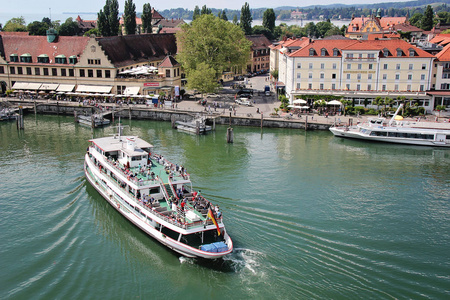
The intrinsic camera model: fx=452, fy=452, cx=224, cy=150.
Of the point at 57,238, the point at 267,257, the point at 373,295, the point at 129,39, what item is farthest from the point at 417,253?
the point at 129,39

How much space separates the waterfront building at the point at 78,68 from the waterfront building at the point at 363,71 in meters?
27.9

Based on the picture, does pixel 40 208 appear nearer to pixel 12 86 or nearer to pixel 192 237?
pixel 192 237

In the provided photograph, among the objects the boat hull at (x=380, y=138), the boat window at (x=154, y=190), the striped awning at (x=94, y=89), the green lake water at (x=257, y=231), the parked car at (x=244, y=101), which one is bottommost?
the green lake water at (x=257, y=231)

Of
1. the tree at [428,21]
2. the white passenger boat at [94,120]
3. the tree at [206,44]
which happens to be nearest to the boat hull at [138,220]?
the white passenger boat at [94,120]

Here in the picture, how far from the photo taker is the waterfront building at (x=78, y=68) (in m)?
91.1

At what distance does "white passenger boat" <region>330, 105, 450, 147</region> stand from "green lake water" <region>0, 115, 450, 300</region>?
6539mm

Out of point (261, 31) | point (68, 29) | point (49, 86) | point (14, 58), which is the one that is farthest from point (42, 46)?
point (261, 31)

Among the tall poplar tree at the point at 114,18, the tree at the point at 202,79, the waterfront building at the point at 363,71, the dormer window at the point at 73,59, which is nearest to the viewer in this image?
the waterfront building at the point at 363,71

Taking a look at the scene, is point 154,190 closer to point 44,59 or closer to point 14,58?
point 44,59

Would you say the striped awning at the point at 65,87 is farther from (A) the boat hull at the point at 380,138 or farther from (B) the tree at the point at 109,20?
(A) the boat hull at the point at 380,138

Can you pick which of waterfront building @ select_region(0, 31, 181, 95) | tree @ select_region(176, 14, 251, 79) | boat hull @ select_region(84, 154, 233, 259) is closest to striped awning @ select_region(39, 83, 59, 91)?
waterfront building @ select_region(0, 31, 181, 95)

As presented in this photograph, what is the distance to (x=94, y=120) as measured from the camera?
74438mm

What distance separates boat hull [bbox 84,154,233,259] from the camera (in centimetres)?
3247

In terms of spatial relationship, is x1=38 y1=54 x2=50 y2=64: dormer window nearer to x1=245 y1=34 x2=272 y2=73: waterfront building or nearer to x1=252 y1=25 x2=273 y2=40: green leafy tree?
x1=245 y1=34 x2=272 y2=73: waterfront building
